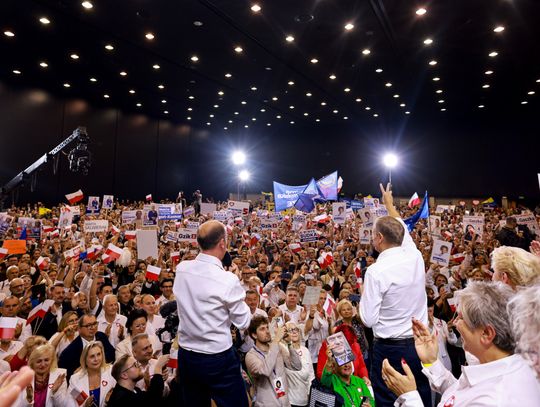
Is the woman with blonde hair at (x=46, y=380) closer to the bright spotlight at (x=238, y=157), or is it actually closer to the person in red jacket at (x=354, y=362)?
the person in red jacket at (x=354, y=362)

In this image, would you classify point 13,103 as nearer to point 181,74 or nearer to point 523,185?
point 181,74

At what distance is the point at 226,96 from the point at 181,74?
3.95 meters

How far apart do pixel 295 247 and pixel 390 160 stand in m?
19.0

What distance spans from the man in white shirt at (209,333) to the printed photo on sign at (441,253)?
242 inches

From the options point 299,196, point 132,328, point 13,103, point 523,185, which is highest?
point 13,103

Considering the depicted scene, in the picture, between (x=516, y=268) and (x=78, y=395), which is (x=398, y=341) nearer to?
(x=516, y=268)

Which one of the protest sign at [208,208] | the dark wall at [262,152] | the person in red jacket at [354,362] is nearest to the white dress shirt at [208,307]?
the person in red jacket at [354,362]

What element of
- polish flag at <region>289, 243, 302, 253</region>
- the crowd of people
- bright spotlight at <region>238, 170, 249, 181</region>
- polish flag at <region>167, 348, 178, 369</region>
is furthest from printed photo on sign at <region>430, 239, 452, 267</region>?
bright spotlight at <region>238, 170, 249, 181</region>

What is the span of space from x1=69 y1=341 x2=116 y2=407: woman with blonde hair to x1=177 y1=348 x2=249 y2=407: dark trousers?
4.64 feet

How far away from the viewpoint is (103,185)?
76.5 ft

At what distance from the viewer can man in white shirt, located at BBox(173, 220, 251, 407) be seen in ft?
8.26

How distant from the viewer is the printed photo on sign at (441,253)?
7.52 meters

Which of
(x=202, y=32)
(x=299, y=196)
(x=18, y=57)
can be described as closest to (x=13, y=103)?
(x=18, y=57)

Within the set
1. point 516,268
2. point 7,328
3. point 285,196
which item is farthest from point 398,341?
point 285,196
